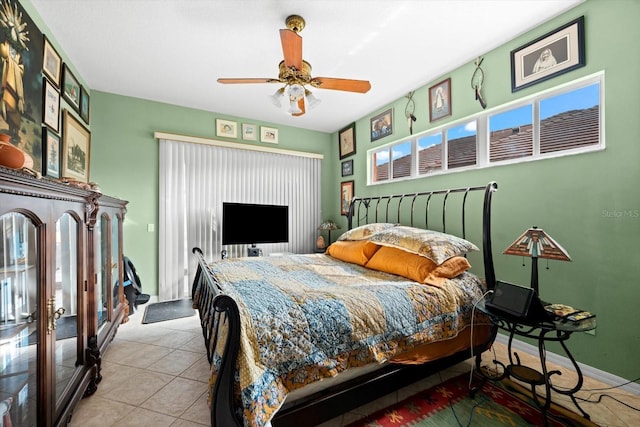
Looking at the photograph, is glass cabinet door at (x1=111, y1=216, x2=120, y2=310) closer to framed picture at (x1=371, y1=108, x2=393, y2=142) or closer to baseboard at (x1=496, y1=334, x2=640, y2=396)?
framed picture at (x1=371, y1=108, x2=393, y2=142)

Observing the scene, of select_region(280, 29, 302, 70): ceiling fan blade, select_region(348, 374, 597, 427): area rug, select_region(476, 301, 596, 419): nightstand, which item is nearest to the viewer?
select_region(476, 301, 596, 419): nightstand

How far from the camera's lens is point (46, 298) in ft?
3.82

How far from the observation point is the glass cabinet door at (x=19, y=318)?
0.98m

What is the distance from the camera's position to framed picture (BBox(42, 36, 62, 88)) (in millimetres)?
2258

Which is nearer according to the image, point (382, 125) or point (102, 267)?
point (102, 267)

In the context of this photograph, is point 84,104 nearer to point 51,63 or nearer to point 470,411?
point 51,63

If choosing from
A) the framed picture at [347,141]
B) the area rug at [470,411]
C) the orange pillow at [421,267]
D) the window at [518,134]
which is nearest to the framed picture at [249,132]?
the framed picture at [347,141]

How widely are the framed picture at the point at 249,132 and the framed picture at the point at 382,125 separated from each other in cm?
193

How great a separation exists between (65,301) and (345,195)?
12.8ft

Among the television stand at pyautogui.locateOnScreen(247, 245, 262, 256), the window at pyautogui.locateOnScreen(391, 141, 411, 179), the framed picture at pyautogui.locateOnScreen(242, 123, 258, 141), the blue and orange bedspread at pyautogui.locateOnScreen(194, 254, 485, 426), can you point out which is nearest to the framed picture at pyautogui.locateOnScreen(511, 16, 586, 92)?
the window at pyautogui.locateOnScreen(391, 141, 411, 179)

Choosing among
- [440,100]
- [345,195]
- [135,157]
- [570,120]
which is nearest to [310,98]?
[440,100]

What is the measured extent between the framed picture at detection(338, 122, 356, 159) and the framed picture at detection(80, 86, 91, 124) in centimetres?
364

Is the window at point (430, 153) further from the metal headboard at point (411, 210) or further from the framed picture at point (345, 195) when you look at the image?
the framed picture at point (345, 195)

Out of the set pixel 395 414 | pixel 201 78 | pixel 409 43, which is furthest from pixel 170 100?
pixel 395 414
